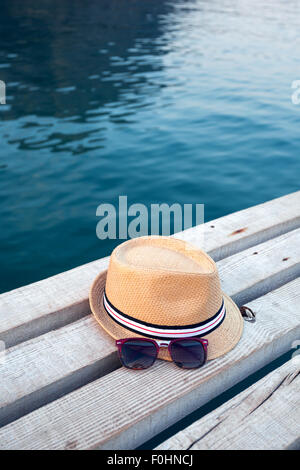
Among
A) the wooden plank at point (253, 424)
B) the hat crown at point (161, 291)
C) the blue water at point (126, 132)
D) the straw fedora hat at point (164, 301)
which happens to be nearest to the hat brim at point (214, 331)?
the straw fedora hat at point (164, 301)

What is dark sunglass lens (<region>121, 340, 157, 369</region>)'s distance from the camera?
1859 mm

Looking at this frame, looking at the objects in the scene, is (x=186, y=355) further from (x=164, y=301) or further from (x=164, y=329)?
(x=164, y=301)

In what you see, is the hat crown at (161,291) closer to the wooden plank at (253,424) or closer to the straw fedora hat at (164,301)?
the straw fedora hat at (164,301)

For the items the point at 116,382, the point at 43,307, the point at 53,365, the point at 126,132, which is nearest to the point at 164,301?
the point at 116,382

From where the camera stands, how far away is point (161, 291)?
1846 mm

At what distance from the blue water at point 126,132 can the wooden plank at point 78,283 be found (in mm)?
1498

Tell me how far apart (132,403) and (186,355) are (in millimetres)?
320

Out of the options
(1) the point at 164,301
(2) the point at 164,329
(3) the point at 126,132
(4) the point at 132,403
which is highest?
(1) the point at 164,301

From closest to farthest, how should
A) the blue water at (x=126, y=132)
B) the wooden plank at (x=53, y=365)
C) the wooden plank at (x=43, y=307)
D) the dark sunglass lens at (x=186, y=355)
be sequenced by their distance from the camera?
the wooden plank at (x=53, y=365) < the dark sunglass lens at (x=186, y=355) < the wooden plank at (x=43, y=307) < the blue water at (x=126, y=132)

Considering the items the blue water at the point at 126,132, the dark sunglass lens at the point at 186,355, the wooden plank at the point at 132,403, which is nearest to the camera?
the wooden plank at the point at 132,403

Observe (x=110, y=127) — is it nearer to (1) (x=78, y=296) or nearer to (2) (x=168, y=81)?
(2) (x=168, y=81)

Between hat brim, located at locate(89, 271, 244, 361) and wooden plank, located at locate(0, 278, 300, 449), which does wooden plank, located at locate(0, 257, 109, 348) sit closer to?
hat brim, located at locate(89, 271, 244, 361)

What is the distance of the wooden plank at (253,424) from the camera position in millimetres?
1617
